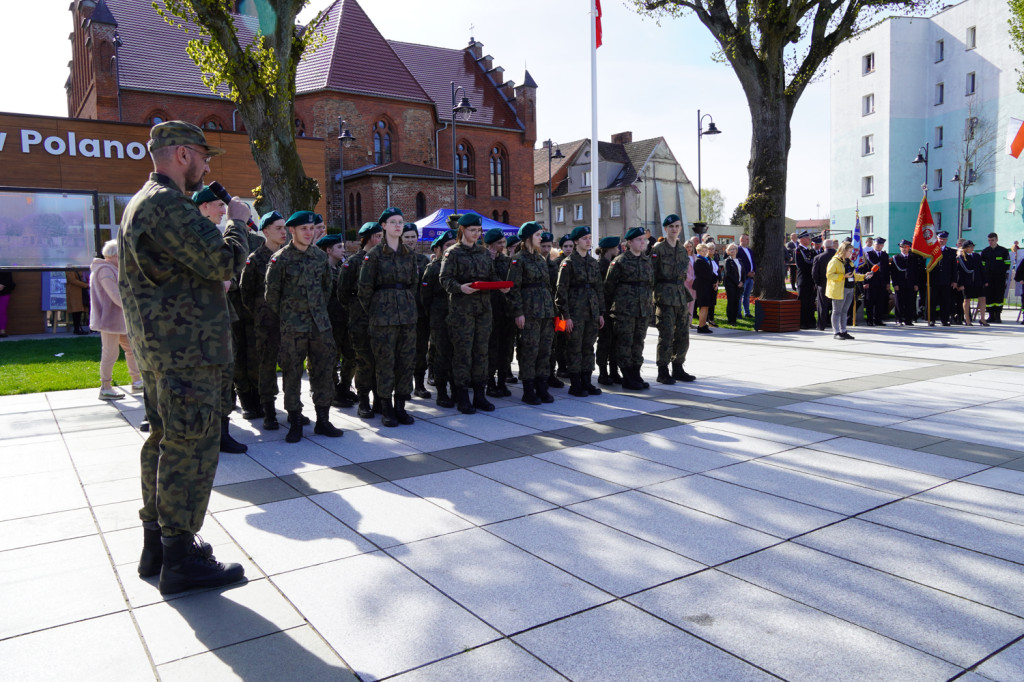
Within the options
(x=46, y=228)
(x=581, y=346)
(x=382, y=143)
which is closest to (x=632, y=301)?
(x=581, y=346)

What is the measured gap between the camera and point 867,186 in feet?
146

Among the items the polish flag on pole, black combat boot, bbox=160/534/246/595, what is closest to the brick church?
the polish flag on pole

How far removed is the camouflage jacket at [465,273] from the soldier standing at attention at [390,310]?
0.44 metres

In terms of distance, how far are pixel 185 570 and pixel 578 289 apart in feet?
19.9

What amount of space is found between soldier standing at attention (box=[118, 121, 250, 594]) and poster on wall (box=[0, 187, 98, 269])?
46.3ft

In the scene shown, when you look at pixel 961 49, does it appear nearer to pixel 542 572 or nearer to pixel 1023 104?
pixel 1023 104

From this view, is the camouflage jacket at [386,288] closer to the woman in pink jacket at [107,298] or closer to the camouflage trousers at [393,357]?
the camouflage trousers at [393,357]

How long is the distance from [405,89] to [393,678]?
169 ft

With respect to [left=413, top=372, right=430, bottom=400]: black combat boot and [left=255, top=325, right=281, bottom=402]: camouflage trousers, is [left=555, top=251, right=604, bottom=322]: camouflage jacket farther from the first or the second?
[left=255, top=325, right=281, bottom=402]: camouflage trousers

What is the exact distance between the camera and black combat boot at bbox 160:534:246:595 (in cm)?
363

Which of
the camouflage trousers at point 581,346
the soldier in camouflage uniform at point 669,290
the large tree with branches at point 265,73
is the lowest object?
the camouflage trousers at point 581,346

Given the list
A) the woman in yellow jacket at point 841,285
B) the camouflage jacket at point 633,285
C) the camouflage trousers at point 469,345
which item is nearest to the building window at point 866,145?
the woman in yellow jacket at point 841,285

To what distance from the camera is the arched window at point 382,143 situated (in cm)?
4906

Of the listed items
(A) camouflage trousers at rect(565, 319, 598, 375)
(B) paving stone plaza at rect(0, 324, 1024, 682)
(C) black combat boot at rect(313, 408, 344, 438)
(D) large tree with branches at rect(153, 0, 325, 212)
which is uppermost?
(D) large tree with branches at rect(153, 0, 325, 212)
